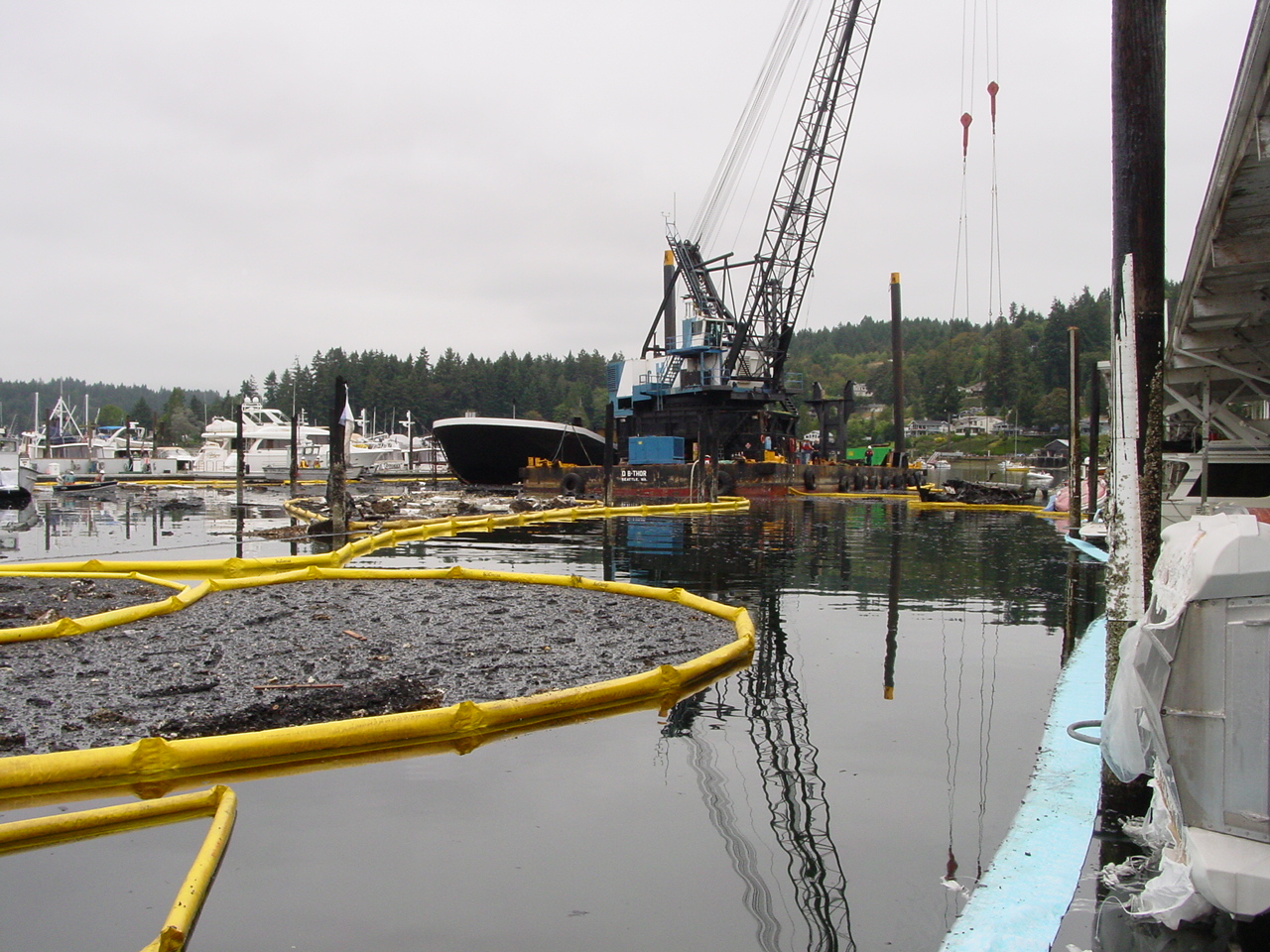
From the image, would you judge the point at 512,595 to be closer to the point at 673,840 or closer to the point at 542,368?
the point at 673,840

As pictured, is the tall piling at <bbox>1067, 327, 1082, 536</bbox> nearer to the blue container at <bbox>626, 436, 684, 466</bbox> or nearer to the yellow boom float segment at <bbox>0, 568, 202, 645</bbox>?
the yellow boom float segment at <bbox>0, 568, 202, 645</bbox>

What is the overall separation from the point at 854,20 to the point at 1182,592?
42.9 m

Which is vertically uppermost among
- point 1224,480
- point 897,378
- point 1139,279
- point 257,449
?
point 897,378

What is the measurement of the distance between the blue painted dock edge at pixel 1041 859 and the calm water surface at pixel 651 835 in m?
0.11

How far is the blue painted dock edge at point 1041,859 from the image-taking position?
3201 mm

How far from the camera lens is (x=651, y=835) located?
13.8ft

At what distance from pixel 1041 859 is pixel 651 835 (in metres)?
1.65

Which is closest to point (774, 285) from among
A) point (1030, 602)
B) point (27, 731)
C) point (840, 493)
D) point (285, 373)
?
point (840, 493)

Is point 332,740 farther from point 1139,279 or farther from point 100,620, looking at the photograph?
point 1139,279

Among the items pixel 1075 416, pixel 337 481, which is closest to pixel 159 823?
pixel 337 481

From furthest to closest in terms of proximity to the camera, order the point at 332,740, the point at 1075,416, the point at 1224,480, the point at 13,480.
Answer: the point at 13,480 → the point at 1075,416 → the point at 1224,480 → the point at 332,740

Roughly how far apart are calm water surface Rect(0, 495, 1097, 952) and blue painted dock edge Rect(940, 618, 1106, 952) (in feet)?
0.36

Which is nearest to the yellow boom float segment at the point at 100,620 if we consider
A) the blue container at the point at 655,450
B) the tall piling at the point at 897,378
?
the blue container at the point at 655,450

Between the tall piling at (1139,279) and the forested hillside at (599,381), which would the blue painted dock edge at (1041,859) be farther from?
the forested hillside at (599,381)
